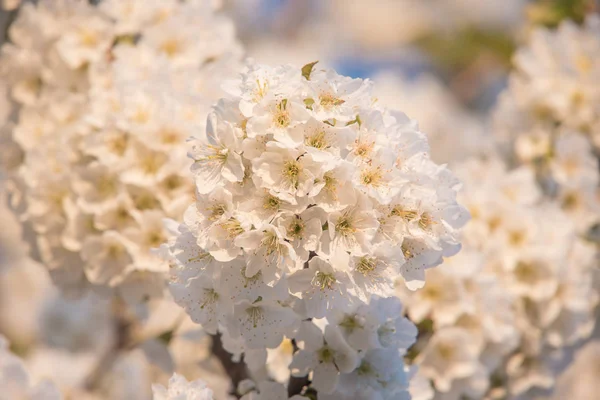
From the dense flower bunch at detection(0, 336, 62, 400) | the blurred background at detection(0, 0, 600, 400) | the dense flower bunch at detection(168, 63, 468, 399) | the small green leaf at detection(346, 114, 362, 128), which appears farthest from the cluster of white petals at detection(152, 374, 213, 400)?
the blurred background at detection(0, 0, 600, 400)

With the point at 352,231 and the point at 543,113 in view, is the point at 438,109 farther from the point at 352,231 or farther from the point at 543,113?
the point at 352,231

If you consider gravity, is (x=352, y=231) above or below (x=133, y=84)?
above

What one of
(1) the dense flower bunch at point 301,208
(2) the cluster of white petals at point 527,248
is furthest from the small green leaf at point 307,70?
(2) the cluster of white petals at point 527,248

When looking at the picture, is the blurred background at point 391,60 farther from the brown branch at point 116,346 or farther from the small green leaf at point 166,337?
the small green leaf at point 166,337

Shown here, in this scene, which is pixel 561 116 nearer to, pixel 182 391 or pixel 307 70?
pixel 307 70

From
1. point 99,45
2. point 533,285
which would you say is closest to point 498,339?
point 533,285

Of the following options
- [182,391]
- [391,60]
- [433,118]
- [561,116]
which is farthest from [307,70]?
[391,60]
